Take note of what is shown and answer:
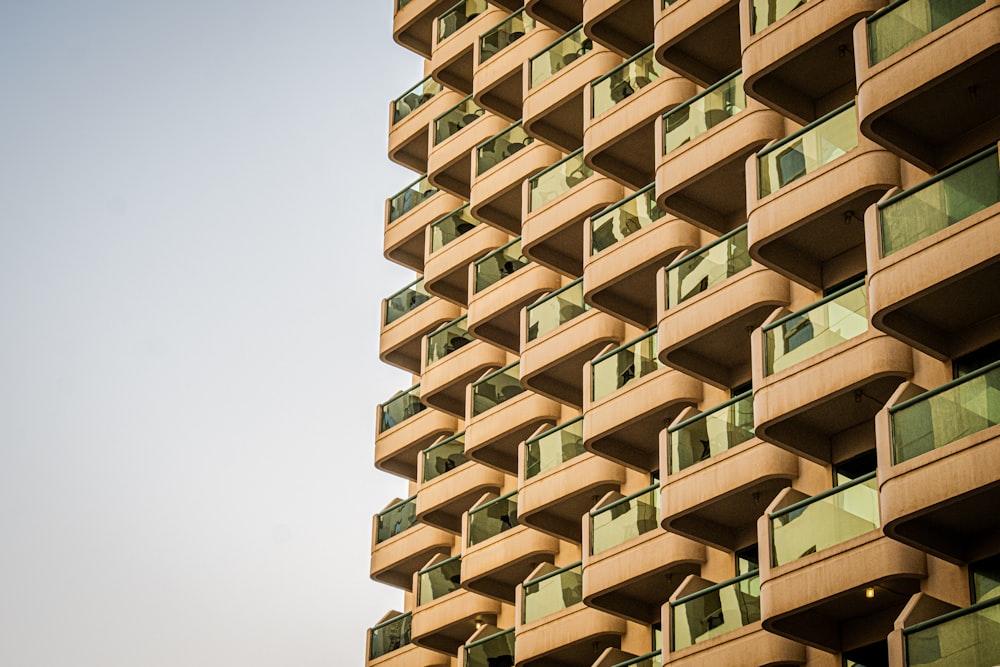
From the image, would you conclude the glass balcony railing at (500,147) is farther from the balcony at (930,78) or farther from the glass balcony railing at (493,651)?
the balcony at (930,78)

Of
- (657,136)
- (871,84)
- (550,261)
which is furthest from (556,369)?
(871,84)

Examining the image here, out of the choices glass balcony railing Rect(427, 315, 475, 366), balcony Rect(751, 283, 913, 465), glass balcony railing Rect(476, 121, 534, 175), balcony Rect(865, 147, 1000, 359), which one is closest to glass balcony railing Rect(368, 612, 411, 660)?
glass balcony railing Rect(427, 315, 475, 366)

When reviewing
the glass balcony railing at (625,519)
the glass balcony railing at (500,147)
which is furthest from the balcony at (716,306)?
the glass balcony railing at (500,147)

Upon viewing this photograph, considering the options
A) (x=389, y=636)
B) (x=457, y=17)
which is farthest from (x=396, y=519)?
(x=457, y=17)

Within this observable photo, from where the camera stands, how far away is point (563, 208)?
4094 centimetres

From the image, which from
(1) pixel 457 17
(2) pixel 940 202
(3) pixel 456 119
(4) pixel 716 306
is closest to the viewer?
(2) pixel 940 202

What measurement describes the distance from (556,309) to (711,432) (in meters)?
7.91

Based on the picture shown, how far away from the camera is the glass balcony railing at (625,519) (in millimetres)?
35094

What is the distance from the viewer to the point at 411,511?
45594 millimetres

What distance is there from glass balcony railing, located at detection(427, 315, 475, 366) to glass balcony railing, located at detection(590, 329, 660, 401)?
26.8 ft

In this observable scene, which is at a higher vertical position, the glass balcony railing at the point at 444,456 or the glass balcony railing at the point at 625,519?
the glass balcony railing at the point at 444,456

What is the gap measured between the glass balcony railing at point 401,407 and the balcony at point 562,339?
275 inches

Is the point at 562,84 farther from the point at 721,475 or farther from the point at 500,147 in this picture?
the point at 721,475

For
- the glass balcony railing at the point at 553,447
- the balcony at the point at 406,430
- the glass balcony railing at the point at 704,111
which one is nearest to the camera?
the glass balcony railing at the point at 704,111
